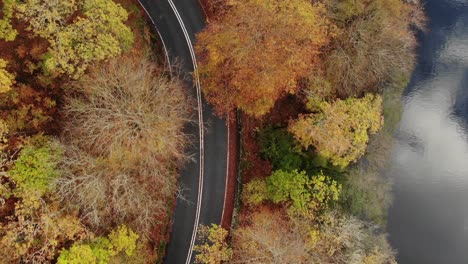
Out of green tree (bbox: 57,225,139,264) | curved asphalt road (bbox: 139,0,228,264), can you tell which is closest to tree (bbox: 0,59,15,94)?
green tree (bbox: 57,225,139,264)

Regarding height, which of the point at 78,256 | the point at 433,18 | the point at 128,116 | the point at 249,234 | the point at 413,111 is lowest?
the point at 78,256

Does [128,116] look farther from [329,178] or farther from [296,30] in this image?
[329,178]

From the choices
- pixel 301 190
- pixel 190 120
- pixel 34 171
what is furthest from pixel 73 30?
pixel 301 190

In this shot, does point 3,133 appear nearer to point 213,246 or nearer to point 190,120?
point 190,120

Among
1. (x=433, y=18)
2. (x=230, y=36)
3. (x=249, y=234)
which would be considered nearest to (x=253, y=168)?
(x=249, y=234)

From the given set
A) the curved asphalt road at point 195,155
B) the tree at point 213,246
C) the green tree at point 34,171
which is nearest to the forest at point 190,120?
the green tree at point 34,171

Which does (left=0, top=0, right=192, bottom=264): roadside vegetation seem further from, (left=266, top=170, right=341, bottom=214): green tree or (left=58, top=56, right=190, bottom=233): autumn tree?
(left=266, top=170, right=341, bottom=214): green tree
